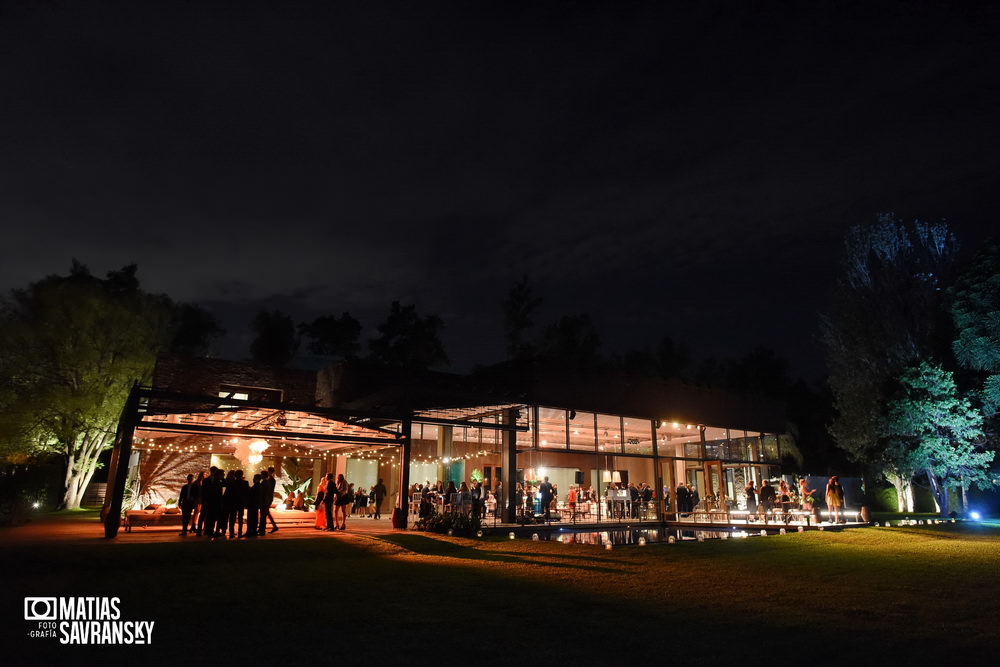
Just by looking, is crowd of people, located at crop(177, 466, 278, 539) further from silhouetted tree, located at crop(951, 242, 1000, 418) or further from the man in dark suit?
silhouetted tree, located at crop(951, 242, 1000, 418)

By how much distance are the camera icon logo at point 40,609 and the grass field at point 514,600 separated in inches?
4.2

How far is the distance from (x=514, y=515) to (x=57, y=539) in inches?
462

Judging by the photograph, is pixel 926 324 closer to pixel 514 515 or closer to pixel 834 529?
pixel 834 529

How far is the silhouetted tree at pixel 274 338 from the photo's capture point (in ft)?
152


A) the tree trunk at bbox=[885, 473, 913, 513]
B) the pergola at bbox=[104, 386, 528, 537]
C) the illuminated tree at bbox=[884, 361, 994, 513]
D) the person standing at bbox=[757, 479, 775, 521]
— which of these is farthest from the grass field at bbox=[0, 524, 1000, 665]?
the tree trunk at bbox=[885, 473, 913, 513]

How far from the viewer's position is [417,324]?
4481 cm

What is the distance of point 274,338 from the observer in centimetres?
4691

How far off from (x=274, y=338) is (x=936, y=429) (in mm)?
42490

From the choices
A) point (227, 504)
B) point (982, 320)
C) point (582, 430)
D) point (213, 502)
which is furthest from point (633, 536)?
point (982, 320)

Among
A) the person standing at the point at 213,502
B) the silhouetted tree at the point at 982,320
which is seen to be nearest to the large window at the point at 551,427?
the person standing at the point at 213,502

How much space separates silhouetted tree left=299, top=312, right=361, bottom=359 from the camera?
4622 centimetres

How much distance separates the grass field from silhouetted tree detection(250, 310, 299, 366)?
121 ft

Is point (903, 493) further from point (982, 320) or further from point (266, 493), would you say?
point (266, 493)

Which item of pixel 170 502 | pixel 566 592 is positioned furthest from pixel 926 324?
pixel 170 502
